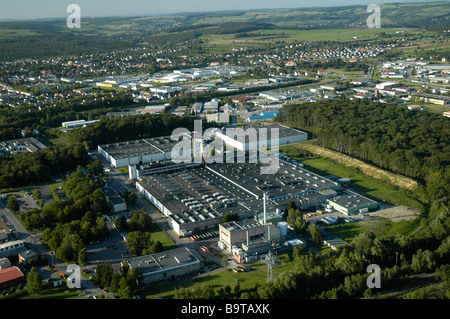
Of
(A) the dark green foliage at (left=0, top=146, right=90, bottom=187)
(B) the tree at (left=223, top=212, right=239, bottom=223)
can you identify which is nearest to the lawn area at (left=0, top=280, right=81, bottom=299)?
(B) the tree at (left=223, top=212, right=239, bottom=223)

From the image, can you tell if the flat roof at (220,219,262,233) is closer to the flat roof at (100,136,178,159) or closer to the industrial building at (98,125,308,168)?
the industrial building at (98,125,308,168)

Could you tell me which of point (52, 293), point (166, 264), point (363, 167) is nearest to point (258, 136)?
point (363, 167)

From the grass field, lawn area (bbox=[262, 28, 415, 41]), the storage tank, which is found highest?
the grass field

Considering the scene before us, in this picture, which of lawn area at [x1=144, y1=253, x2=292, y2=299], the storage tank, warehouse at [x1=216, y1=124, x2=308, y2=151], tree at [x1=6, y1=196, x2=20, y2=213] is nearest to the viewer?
lawn area at [x1=144, y1=253, x2=292, y2=299]

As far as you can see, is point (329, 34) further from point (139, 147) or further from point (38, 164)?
point (38, 164)

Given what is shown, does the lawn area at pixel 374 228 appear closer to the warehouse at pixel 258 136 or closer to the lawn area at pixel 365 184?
the lawn area at pixel 365 184

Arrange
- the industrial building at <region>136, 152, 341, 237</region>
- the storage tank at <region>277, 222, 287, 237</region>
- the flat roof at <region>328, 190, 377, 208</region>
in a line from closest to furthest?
the storage tank at <region>277, 222, 287, 237</region> < the industrial building at <region>136, 152, 341, 237</region> < the flat roof at <region>328, 190, 377, 208</region>

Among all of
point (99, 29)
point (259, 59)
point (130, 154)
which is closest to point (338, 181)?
point (130, 154)
